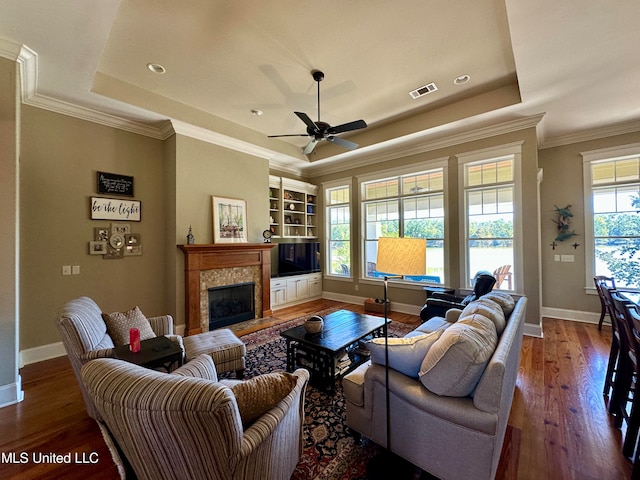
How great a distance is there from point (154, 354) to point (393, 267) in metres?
1.84

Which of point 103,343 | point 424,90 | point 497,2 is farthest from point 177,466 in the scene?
point 424,90

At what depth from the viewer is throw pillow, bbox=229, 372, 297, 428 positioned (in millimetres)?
1236

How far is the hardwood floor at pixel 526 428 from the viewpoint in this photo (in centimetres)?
166

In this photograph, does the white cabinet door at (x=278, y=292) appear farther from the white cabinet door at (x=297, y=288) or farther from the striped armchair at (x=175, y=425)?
the striped armchair at (x=175, y=425)

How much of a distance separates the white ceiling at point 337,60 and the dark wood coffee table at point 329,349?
300cm

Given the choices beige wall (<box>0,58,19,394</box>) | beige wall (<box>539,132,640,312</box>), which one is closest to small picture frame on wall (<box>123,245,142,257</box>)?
beige wall (<box>0,58,19,394</box>)

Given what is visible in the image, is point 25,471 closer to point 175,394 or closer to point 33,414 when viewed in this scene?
point 33,414

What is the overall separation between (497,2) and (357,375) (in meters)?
3.25

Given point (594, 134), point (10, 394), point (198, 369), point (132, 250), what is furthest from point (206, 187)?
point (594, 134)

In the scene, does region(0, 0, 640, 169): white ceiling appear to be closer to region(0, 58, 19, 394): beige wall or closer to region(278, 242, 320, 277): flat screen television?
region(0, 58, 19, 394): beige wall

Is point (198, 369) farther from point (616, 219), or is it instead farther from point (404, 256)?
point (616, 219)

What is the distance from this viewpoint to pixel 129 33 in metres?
2.56

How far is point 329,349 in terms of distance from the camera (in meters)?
→ 2.35

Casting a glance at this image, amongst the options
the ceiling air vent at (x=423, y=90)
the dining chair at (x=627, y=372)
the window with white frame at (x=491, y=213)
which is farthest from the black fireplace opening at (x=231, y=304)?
the dining chair at (x=627, y=372)
